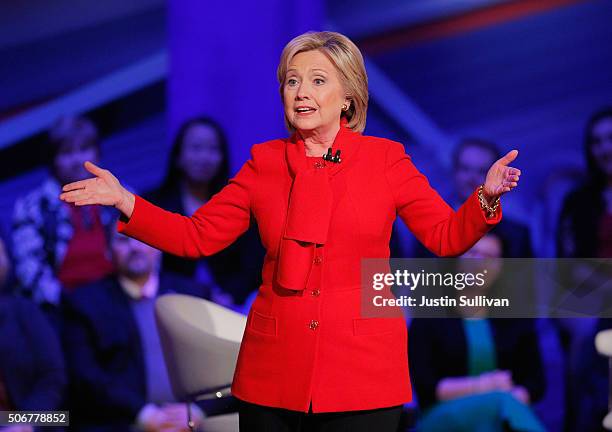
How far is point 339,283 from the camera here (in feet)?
6.52

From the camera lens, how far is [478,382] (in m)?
4.05

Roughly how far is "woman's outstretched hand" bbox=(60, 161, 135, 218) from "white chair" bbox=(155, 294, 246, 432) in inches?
23.4

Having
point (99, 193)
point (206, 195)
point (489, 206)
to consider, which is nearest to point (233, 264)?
point (206, 195)

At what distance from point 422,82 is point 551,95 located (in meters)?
0.61

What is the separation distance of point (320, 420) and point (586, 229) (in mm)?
2582

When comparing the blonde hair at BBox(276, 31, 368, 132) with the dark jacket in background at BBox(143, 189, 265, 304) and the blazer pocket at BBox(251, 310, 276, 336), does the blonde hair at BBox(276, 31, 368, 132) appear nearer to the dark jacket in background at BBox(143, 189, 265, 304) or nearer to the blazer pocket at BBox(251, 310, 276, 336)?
the blazer pocket at BBox(251, 310, 276, 336)

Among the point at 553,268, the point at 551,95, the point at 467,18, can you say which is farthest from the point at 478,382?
the point at 467,18

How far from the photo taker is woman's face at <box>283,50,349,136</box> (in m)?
2.07

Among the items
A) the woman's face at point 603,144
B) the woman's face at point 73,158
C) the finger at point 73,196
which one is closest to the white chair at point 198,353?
the finger at point 73,196

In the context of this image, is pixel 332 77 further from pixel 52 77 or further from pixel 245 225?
pixel 52 77

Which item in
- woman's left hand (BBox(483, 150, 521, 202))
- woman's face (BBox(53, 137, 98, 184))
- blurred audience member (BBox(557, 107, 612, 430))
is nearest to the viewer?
woman's left hand (BBox(483, 150, 521, 202))

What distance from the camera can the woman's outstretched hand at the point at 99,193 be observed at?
2025mm

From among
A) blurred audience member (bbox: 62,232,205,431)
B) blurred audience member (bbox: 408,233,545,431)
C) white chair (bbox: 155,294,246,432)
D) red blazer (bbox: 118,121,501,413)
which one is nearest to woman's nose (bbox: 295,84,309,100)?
red blazer (bbox: 118,121,501,413)

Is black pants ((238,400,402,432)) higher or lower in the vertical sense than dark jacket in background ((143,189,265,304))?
lower
